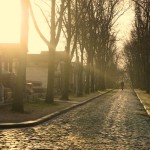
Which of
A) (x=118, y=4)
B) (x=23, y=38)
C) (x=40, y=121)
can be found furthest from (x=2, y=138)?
(x=118, y=4)

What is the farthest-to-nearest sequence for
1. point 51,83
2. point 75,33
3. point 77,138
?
point 75,33
point 51,83
point 77,138

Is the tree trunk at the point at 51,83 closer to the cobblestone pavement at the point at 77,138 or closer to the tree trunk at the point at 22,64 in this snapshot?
the tree trunk at the point at 22,64

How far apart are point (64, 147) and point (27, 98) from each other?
17.6 meters

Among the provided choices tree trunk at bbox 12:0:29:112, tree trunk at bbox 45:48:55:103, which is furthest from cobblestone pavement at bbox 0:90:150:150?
tree trunk at bbox 45:48:55:103

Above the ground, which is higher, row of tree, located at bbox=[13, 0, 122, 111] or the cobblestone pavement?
row of tree, located at bbox=[13, 0, 122, 111]

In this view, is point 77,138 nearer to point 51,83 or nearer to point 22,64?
point 22,64

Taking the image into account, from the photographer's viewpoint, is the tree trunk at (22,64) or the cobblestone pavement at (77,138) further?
the tree trunk at (22,64)

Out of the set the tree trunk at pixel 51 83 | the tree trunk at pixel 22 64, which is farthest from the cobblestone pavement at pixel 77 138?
the tree trunk at pixel 51 83

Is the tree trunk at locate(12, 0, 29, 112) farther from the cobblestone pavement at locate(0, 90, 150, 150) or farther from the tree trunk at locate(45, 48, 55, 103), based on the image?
the tree trunk at locate(45, 48, 55, 103)

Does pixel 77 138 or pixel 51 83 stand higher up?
pixel 51 83

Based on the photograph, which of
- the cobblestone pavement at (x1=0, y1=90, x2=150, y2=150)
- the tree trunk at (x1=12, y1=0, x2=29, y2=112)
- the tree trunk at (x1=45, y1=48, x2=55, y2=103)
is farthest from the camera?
the tree trunk at (x1=45, y1=48, x2=55, y2=103)

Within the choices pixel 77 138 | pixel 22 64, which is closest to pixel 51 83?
pixel 22 64

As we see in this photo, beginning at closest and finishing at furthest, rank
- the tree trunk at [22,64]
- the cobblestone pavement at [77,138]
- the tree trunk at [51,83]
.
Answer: the cobblestone pavement at [77,138]
the tree trunk at [22,64]
the tree trunk at [51,83]

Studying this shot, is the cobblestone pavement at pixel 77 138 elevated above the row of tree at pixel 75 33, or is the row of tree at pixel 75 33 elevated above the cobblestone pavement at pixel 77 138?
the row of tree at pixel 75 33
